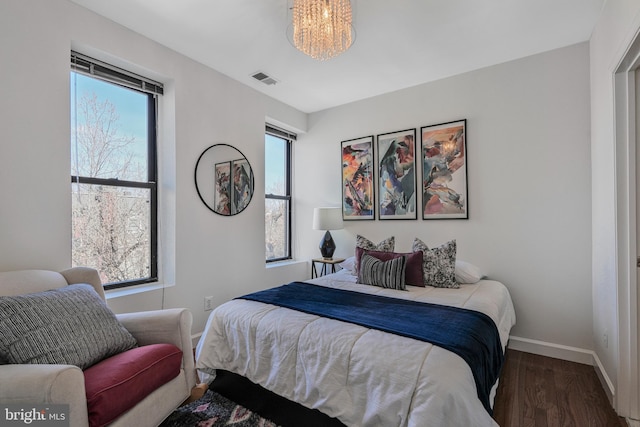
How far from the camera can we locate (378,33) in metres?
2.47

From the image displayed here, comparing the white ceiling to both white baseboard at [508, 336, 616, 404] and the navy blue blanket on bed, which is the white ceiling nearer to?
→ the navy blue blanket on bed

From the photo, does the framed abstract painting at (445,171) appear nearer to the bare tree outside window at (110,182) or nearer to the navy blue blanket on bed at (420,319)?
the navy blue blanket on bed at (420,319)

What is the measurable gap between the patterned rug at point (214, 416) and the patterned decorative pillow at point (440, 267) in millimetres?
1669

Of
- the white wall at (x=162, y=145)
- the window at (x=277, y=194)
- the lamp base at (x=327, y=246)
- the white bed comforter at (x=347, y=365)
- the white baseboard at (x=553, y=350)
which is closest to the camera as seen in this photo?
the white bed comforter at (x=347, y=365)

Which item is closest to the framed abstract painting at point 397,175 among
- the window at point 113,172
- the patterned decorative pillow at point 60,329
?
the window at point 113,172

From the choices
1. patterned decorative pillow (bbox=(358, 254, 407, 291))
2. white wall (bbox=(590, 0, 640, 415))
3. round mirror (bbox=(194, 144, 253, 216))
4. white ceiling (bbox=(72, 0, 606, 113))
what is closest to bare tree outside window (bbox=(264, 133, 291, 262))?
round mirror (bbox=(194, 144, 253, 216))

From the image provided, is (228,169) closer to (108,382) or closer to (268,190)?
(268,190)

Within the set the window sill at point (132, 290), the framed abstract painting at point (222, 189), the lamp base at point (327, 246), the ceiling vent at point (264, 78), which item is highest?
the ceiling vent at point (264, 78)

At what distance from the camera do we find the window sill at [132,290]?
2407 millimetres

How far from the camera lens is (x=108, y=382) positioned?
1.34 metres

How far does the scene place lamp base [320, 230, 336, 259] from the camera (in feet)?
12.6

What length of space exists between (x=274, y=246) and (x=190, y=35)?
8.35 ft

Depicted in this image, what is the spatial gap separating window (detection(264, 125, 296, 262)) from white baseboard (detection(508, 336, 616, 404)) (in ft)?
9.19

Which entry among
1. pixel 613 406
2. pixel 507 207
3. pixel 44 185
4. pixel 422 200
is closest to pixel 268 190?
pixel 422 200
